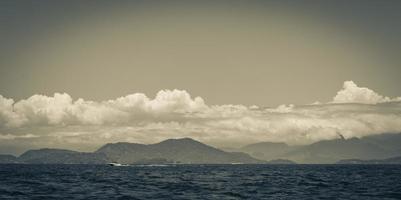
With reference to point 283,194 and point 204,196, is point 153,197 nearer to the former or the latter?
point 204,196

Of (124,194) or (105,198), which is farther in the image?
(124,194)

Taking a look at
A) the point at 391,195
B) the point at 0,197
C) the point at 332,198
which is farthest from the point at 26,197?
the point at 391,195

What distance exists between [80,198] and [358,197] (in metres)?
41.8

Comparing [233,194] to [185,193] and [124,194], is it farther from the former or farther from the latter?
[124,194]

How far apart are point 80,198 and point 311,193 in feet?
123

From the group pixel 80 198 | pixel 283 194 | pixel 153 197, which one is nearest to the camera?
pixel 80 198

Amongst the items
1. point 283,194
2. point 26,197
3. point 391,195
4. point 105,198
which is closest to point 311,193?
point 283,194

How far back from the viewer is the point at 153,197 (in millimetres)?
82125

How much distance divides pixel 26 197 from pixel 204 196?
2649cm

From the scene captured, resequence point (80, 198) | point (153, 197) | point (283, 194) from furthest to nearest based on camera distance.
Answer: point (283, 194) → point (153, 197) → point (80, 198)

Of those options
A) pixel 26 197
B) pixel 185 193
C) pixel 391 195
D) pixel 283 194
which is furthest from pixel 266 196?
pixel 26 197

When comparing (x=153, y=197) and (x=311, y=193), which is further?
(x=311, y=193)

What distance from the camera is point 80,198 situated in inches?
3031

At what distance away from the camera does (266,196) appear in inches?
3292
